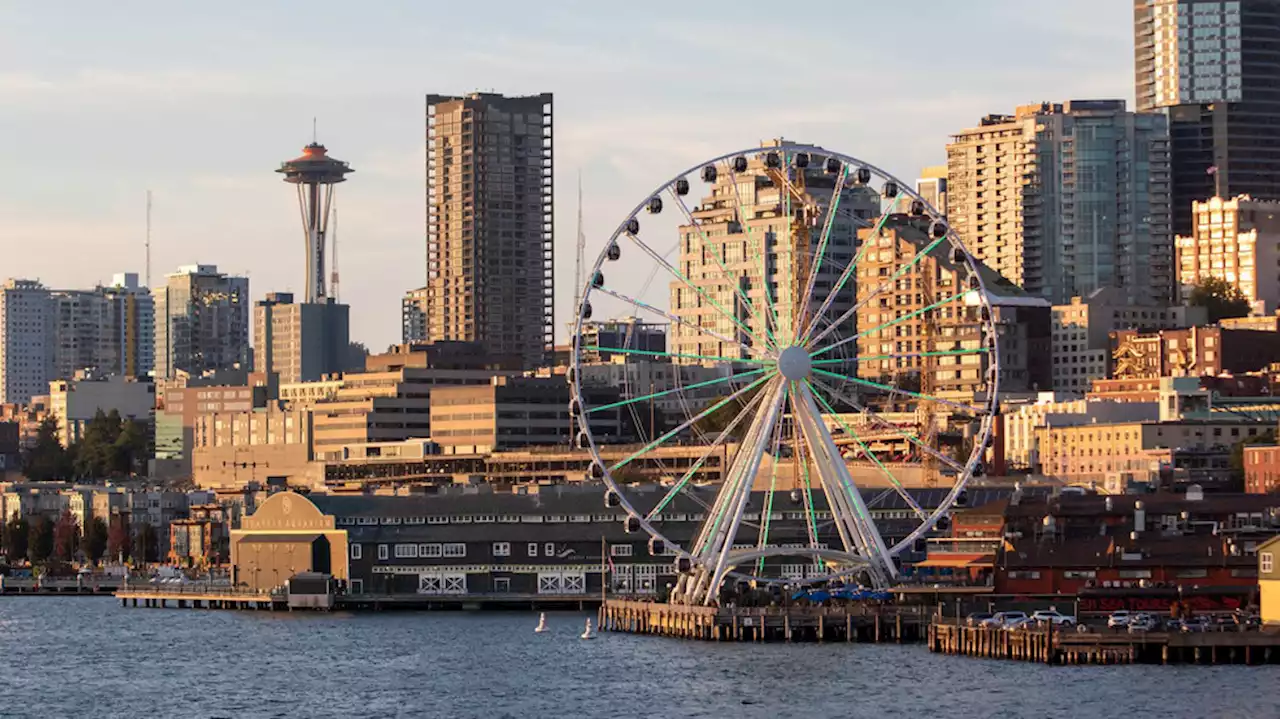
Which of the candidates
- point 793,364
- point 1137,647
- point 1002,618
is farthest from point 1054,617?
point 793,364

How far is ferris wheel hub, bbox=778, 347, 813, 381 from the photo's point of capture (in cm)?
12606

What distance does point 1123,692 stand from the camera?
339ft

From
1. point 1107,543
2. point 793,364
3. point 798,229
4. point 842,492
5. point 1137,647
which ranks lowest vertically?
point 1137,647

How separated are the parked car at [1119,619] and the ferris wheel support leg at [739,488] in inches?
649

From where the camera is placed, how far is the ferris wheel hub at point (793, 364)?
126062 mm

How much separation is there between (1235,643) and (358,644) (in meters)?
44.2

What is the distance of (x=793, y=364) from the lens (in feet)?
414

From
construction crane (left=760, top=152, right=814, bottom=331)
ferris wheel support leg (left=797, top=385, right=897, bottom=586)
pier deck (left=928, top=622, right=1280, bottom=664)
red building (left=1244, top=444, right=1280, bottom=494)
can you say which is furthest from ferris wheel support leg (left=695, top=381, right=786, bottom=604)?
red building (left=1244, top=444, right=1280, bottom=494)

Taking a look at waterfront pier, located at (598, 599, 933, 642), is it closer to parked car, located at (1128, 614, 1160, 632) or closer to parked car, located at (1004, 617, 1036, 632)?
parked car, located at (1004, 617, 1036, 632)

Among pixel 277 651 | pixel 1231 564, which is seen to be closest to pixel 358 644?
pixel 277 651

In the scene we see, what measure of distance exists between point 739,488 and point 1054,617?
15.1m

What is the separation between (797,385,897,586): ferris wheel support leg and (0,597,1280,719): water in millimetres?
6277

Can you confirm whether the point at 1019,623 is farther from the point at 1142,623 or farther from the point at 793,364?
the point at 793,364

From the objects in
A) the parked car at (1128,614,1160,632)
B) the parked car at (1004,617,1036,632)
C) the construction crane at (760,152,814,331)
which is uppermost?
the construction crane at (760,152,814,331)
